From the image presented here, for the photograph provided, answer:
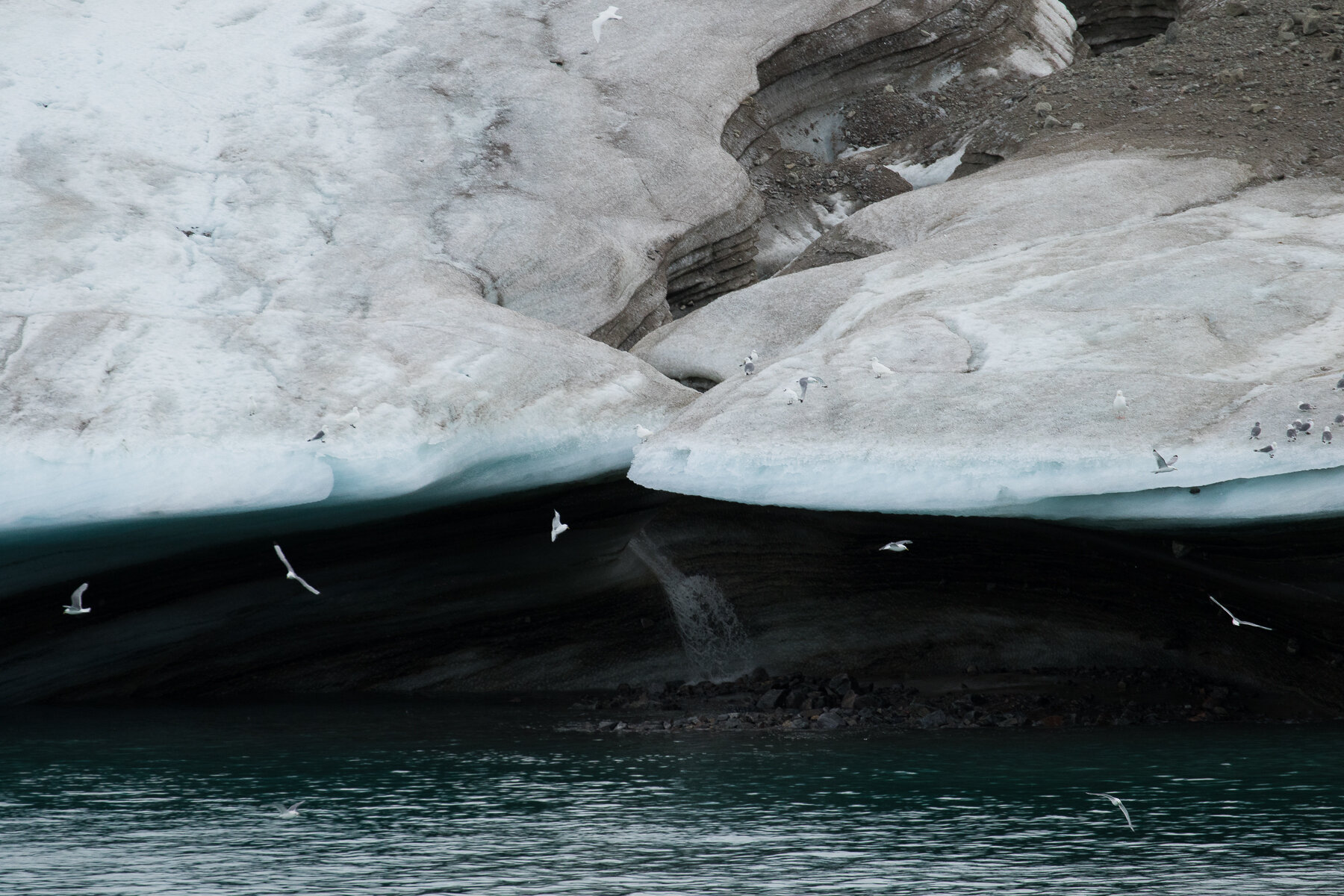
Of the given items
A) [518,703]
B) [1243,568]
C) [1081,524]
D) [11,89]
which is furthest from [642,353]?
[11,89]

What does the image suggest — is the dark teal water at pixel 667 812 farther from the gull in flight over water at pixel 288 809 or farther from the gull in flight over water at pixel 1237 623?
the gull in flight over water at pixel 1237 623

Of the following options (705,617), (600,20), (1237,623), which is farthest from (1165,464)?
(600,20)

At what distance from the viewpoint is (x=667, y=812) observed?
9.48 meters

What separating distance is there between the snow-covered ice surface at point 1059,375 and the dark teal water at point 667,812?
2108 millimetres

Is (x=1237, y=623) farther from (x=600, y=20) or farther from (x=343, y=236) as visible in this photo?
(x=600, y=20)

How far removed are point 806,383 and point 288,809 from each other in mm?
5461

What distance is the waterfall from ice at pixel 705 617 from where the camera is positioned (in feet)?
47.2

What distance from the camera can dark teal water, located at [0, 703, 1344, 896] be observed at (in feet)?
26.4

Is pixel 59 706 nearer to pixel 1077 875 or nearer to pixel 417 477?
pixel 417 477

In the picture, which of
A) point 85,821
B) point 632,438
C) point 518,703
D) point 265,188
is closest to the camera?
point 85,821

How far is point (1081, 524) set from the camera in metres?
12.0

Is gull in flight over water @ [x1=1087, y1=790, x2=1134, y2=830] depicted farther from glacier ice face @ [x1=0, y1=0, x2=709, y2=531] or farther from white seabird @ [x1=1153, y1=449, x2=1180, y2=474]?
glacier ice face @ [x1=0, y1=0, x2=709, y2=531]

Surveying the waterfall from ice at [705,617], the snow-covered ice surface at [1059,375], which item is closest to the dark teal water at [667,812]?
the snow-covered ice surface at [1059,375]

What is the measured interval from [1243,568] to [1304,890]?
17.1ft
